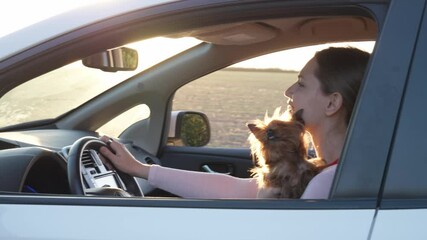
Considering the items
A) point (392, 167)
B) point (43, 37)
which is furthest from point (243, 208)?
point (43, 37)

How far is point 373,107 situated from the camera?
1701 mm

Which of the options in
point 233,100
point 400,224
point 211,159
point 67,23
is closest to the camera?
point 400,224

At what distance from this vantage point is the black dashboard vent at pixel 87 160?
270cm

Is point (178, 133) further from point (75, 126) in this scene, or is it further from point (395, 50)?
point (395, 50)

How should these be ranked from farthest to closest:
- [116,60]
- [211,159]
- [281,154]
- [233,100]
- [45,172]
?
[233,100], [211,159], [116,60], [45,172], [281,154]

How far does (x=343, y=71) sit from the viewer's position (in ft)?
7.63

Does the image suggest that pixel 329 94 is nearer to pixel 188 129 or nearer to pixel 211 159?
pixel 211 159

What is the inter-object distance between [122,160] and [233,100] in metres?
16.3

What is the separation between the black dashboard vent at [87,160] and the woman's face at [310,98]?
84 cm

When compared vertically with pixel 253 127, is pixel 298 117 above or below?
above

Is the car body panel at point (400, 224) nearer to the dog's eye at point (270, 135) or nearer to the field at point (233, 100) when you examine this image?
the dog's eye at point (270, 135)

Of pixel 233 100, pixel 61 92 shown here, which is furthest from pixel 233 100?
pixel 61 92

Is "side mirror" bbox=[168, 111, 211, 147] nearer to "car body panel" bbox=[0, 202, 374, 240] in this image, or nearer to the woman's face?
the woman's face

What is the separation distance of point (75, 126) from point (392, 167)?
264 centimetres
